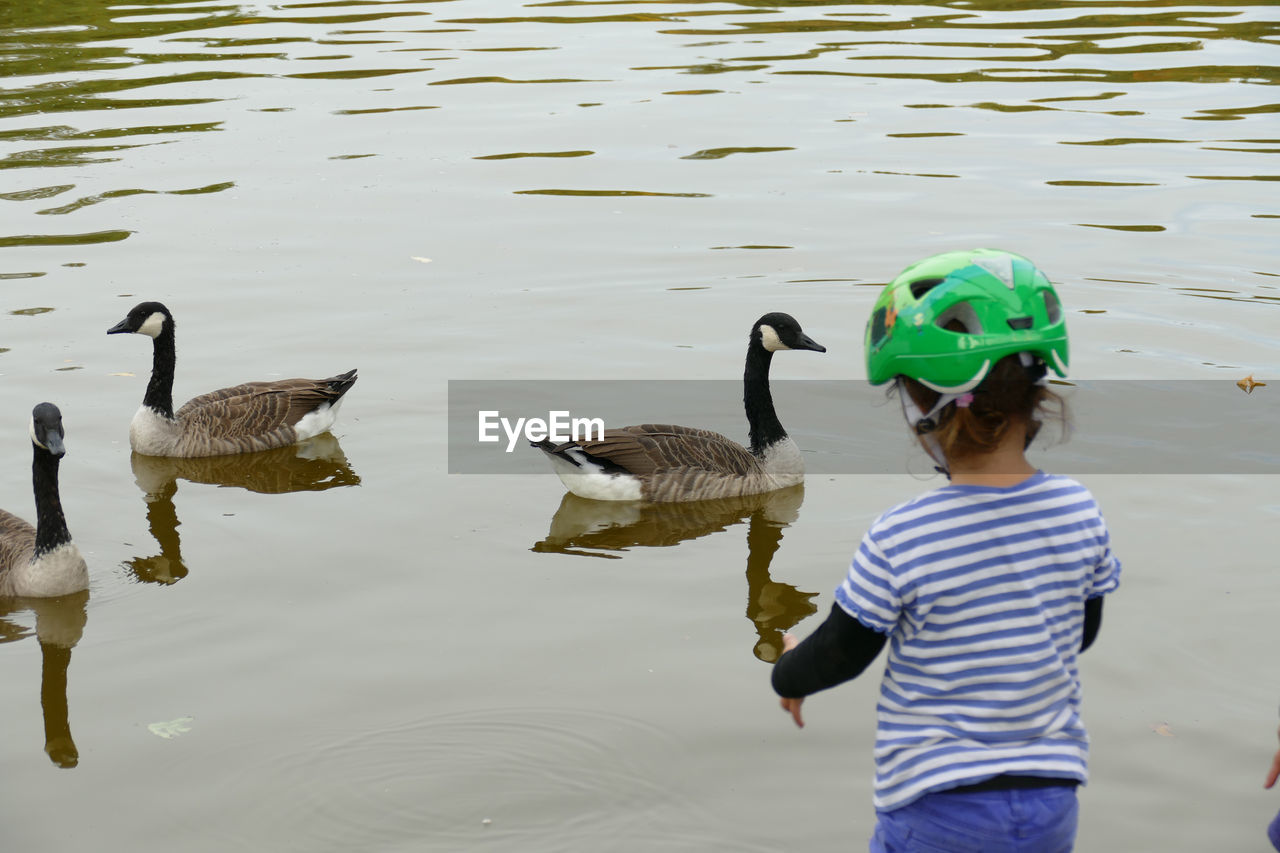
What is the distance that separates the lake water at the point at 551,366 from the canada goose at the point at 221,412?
0.25m

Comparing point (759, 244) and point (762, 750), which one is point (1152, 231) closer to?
point (759, 244)

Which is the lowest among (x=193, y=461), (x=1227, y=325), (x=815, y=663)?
(x=193, y=461)

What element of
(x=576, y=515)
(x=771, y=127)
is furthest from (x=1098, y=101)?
(x=576, y=515)

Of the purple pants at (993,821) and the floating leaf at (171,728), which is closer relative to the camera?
the purple pants at (993,821)

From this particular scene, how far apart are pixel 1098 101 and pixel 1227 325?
10.2 m

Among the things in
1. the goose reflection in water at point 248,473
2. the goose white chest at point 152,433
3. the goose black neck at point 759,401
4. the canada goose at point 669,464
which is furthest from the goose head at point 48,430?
the goose black neck at point 759,401

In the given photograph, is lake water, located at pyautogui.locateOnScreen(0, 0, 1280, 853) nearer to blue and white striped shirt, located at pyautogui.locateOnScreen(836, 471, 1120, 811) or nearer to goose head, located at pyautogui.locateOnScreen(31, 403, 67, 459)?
goose head, located at pyautogui.locateOnScreen(31, 403, 67, 459)

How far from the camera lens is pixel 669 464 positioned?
33.2 feet

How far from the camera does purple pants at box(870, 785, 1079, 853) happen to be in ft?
11.8

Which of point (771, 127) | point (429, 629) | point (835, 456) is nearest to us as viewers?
point (429, 629)

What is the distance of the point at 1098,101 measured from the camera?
72.2 ft
